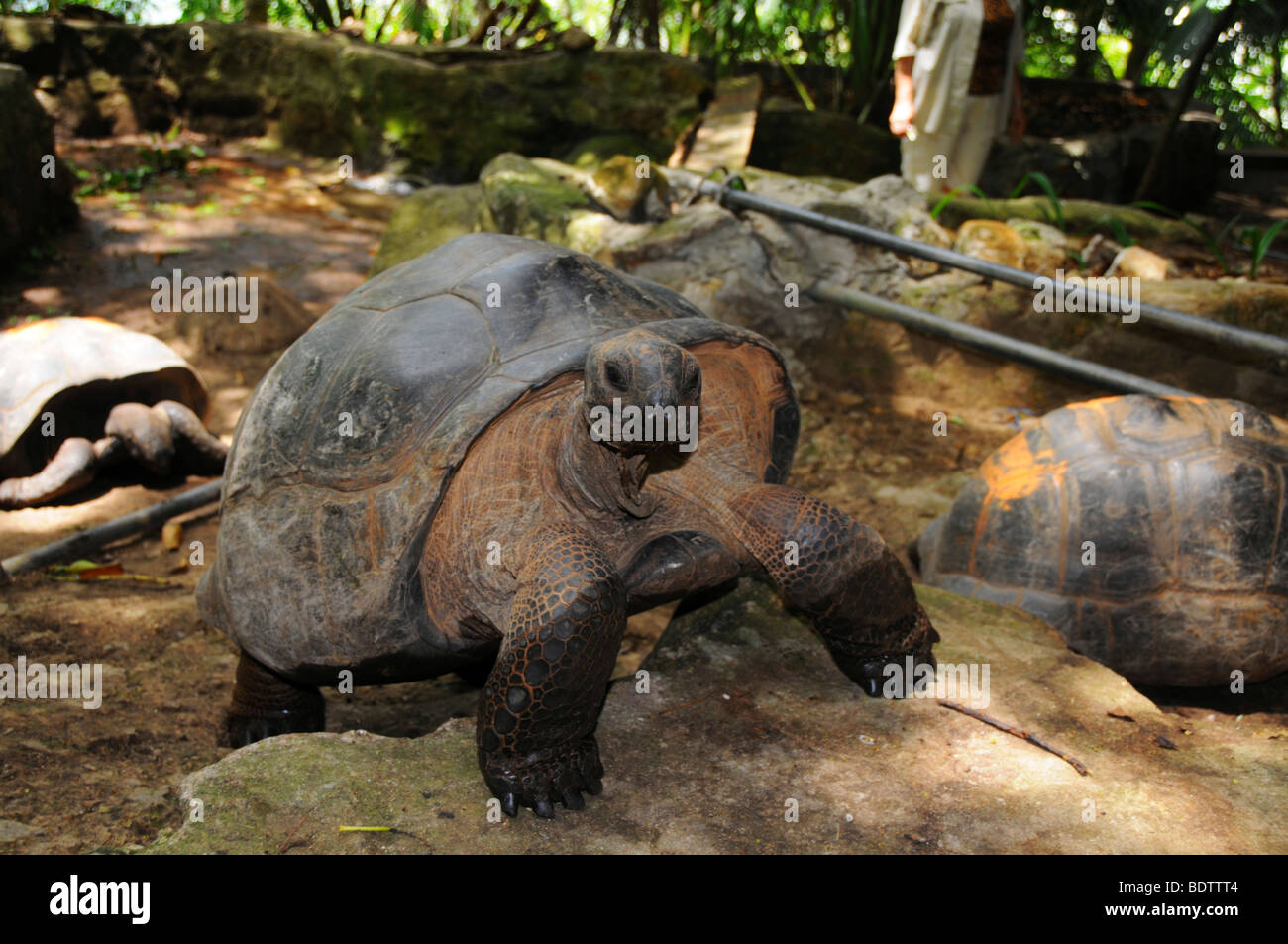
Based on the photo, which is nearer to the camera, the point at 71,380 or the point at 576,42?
the point at 71,380

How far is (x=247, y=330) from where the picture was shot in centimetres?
631

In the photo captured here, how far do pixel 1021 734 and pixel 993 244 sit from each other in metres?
4.04

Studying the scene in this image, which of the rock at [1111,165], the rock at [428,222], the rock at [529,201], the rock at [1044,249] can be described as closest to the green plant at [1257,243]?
the rock at [1044,249]

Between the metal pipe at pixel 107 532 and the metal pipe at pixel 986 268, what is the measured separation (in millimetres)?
3106

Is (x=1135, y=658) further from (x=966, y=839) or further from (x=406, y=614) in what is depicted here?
(x=406, y=614)

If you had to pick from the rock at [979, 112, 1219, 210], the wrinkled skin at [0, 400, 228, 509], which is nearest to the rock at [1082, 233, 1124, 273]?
the rock at [979, 112, 1219, 210]

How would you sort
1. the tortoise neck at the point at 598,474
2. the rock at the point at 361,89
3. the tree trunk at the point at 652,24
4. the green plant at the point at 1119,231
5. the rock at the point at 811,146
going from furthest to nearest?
1. the tree trunk at the point at 652,24
2. the rock at the point at 361,89
3. the rock at the point at 811,146
4. the green plant at the point at 1119,231
5. the tortoise neck at the point at 598,474

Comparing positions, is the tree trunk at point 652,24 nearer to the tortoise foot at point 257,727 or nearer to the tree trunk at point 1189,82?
the tree trunk at point 1189,82

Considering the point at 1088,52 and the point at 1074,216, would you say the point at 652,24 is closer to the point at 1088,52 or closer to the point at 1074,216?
the point at 1088,52

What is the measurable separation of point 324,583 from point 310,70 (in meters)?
9.68

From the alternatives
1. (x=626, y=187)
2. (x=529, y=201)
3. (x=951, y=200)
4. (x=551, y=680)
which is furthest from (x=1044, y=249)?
(x=551, y=680)

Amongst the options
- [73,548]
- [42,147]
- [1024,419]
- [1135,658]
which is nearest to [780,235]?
[1024,419]

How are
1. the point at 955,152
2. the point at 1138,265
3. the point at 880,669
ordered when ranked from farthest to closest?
the point at 955,152
the point at 1138,265
the point at 880,669

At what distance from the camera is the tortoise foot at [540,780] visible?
2117 millimetres
